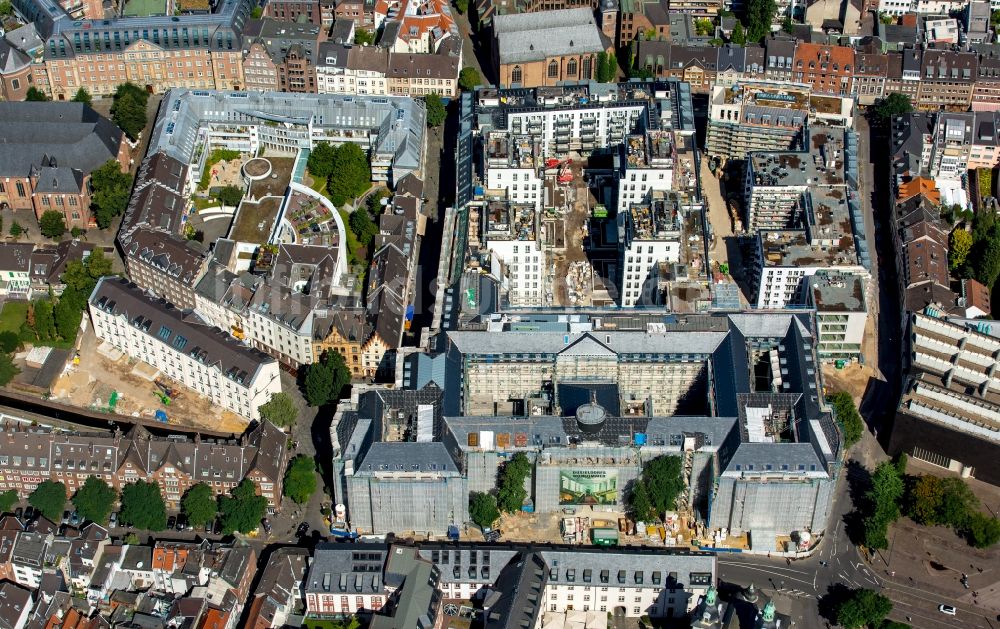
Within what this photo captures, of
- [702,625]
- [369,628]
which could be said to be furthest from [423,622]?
[702,625]

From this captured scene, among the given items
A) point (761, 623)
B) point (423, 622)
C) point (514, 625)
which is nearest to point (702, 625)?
point (761, 623)

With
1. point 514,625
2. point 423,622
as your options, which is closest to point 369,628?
point 423,622

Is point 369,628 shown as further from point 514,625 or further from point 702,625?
point 702,625

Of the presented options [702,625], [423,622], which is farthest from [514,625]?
[702,625]

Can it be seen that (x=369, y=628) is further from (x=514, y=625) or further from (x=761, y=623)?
(x=761, y=623)

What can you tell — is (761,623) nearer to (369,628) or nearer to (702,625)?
(702,625)

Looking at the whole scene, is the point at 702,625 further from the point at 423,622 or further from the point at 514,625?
the point at 423,622
